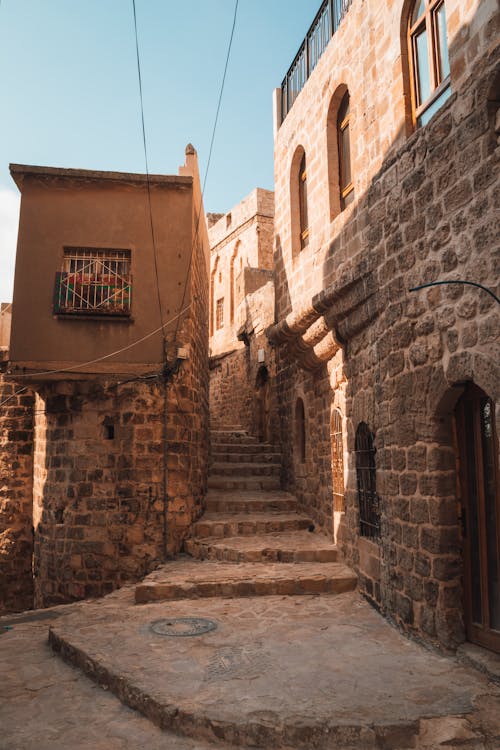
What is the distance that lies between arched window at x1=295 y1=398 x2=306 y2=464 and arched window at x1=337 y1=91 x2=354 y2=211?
3.47m

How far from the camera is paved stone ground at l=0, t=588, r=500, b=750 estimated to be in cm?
337

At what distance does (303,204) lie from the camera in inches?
361

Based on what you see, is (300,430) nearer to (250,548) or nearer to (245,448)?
(245,448)

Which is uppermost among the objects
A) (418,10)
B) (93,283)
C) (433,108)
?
(418,10)

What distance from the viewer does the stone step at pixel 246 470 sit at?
1098 cm

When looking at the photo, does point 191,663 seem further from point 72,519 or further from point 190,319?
point 190,319

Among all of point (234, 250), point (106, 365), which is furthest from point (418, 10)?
point (234, 250)

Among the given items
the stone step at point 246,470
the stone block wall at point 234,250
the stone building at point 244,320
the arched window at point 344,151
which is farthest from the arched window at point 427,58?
the stone block wall at point 234,250

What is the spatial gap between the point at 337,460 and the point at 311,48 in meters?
5.98

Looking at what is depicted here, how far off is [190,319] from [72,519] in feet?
11.1

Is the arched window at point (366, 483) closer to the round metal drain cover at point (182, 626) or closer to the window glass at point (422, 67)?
the round metal drain cover at point (182, 626)

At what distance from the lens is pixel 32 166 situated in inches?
335

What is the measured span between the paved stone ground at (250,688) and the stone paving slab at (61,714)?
12mm

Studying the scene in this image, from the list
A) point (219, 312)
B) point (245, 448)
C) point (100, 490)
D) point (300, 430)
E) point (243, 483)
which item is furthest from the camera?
point (219, 312)
